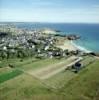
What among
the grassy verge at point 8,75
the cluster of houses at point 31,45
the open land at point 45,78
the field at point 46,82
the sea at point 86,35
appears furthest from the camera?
the sea at point 86,35

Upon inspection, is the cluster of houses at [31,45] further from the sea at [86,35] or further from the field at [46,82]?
the field at [46,82]

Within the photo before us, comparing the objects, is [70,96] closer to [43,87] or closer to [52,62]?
[43,87]

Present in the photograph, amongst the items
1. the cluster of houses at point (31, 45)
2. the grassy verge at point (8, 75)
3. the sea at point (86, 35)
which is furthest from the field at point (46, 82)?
the sea at point (86, 35)

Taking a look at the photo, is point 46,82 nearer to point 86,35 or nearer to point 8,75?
point 8,75

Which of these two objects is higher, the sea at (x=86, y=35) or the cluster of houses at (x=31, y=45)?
the cluster of houses at (x=31, y=45)

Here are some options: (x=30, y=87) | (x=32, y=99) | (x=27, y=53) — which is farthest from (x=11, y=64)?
(x=32, y=99)

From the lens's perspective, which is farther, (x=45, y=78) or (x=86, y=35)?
(x=86, y=35)

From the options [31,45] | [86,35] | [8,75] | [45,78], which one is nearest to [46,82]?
[45,78]

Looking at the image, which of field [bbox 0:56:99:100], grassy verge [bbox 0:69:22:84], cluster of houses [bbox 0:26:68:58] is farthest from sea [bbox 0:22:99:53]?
grassy verge [bbox 0:69:22:84]

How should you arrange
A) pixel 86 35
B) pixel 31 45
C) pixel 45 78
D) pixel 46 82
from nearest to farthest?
1. pixel 46 82
2. pixel 45 78
3. pixel 31 45
4. pixel 86 35
